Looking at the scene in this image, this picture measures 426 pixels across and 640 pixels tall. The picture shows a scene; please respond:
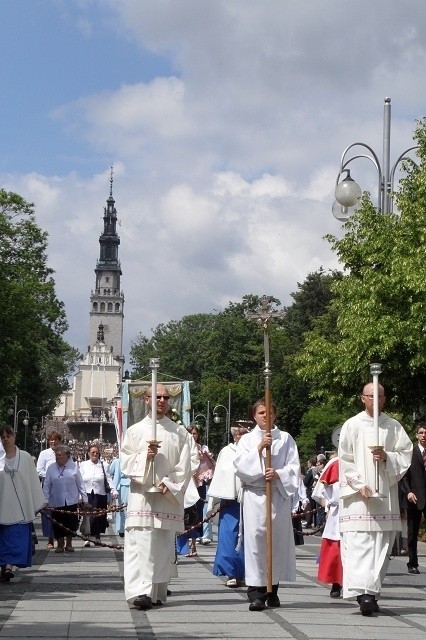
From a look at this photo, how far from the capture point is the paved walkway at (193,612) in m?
10.6

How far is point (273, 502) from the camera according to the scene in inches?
506

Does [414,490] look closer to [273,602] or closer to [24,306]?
[273,602]

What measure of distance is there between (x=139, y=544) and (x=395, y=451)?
2394mm

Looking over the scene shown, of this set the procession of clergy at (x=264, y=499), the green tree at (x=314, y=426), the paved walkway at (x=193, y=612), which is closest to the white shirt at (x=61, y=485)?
the paved walkway at (x=193, y=612)

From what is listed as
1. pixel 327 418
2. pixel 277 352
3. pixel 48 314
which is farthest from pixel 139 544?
pixel 277 352

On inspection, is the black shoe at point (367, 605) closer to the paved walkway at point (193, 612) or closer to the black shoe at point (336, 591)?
the paved walkway at point (193, 612)

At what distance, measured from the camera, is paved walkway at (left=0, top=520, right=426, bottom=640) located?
416 inches

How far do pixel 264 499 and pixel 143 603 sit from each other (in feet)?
4.69

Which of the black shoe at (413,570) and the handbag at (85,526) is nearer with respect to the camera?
the black shoe at (413,570)

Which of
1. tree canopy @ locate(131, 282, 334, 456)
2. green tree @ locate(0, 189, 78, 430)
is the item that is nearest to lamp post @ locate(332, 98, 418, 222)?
green tree @ locate(0, 189, 78, 430)

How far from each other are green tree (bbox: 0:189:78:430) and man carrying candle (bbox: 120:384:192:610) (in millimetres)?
39198

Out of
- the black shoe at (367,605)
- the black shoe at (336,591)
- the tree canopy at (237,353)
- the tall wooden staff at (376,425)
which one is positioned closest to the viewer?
the black shoe at (367,605)

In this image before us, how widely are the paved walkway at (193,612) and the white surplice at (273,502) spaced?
39cm

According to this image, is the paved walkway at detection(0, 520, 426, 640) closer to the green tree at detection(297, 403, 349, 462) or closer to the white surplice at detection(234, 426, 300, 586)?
the white surplice at detection(234, 426, 300, 586)
